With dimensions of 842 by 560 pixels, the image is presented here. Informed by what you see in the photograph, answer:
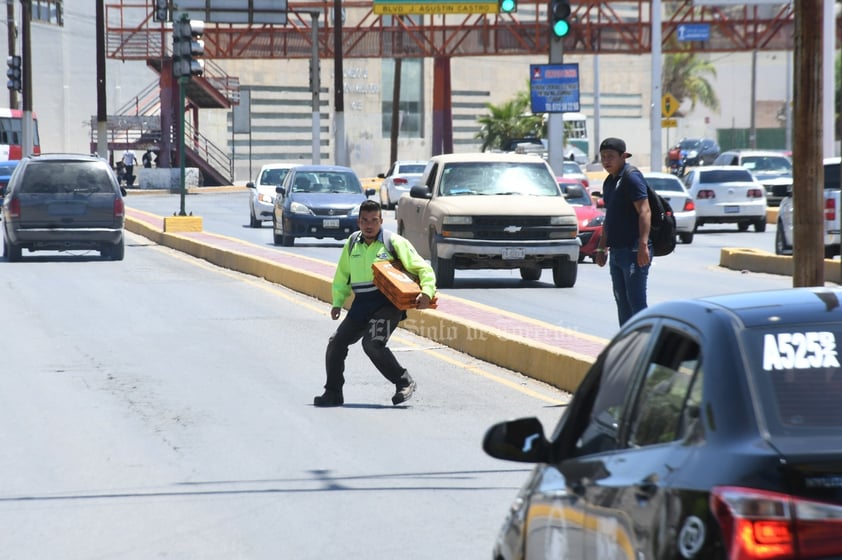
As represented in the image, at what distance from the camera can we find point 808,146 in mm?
11922

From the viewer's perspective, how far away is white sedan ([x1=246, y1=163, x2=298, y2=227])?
40594 mm

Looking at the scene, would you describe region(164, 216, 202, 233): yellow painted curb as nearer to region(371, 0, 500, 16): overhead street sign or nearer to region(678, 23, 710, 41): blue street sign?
region(371, 0, 500, 16): overhead street sign

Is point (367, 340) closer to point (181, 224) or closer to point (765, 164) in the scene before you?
point (181, 224)

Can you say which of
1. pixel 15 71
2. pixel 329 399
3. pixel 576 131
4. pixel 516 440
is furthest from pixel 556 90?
pixel 576 131

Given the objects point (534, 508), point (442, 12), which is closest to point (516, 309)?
point (534, 508)

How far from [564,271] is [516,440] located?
18.3m

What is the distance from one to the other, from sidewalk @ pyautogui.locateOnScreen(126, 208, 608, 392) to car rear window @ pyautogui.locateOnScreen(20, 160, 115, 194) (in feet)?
15.3

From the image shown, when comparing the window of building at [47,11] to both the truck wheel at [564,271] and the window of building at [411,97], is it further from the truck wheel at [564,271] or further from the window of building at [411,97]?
the truck wheel at [564,271]

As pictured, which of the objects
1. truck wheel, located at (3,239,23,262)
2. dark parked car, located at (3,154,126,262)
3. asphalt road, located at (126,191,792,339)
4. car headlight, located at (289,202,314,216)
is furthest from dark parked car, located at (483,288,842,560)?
car headlight, located at (289,202,314,216)

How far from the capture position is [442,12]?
192 feet

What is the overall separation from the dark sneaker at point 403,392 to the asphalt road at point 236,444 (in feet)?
0.24

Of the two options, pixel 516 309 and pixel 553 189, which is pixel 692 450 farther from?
pixel 553 189

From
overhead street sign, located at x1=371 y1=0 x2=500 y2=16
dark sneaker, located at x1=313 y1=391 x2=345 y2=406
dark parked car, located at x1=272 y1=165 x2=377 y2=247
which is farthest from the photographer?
overhead street sign, located at x1=371 y1=0 x2=500 y2=16

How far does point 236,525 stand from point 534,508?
3.36m
